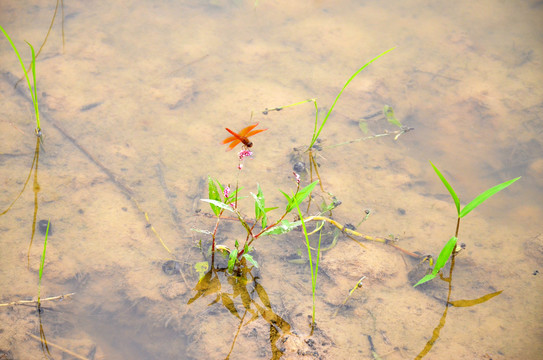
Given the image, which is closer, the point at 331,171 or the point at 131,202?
the point at 131,202

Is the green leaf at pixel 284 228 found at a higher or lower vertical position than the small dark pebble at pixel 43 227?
higher

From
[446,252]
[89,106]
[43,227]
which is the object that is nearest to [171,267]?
[43,227]

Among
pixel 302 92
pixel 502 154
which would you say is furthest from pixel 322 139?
pixel 502 154

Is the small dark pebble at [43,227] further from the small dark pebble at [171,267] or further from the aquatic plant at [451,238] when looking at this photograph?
the aquatic plant at [451,238]

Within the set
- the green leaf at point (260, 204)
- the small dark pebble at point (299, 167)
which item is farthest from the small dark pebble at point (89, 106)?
the green leaf at point (260, 204)

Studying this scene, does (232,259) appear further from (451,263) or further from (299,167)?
(451,263)

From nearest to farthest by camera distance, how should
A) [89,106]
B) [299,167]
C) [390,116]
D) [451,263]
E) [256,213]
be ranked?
[256,213], [451,263], [299,167], [89,106], [390,116]

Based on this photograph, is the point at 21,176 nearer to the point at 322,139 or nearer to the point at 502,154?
the point at 322,139
